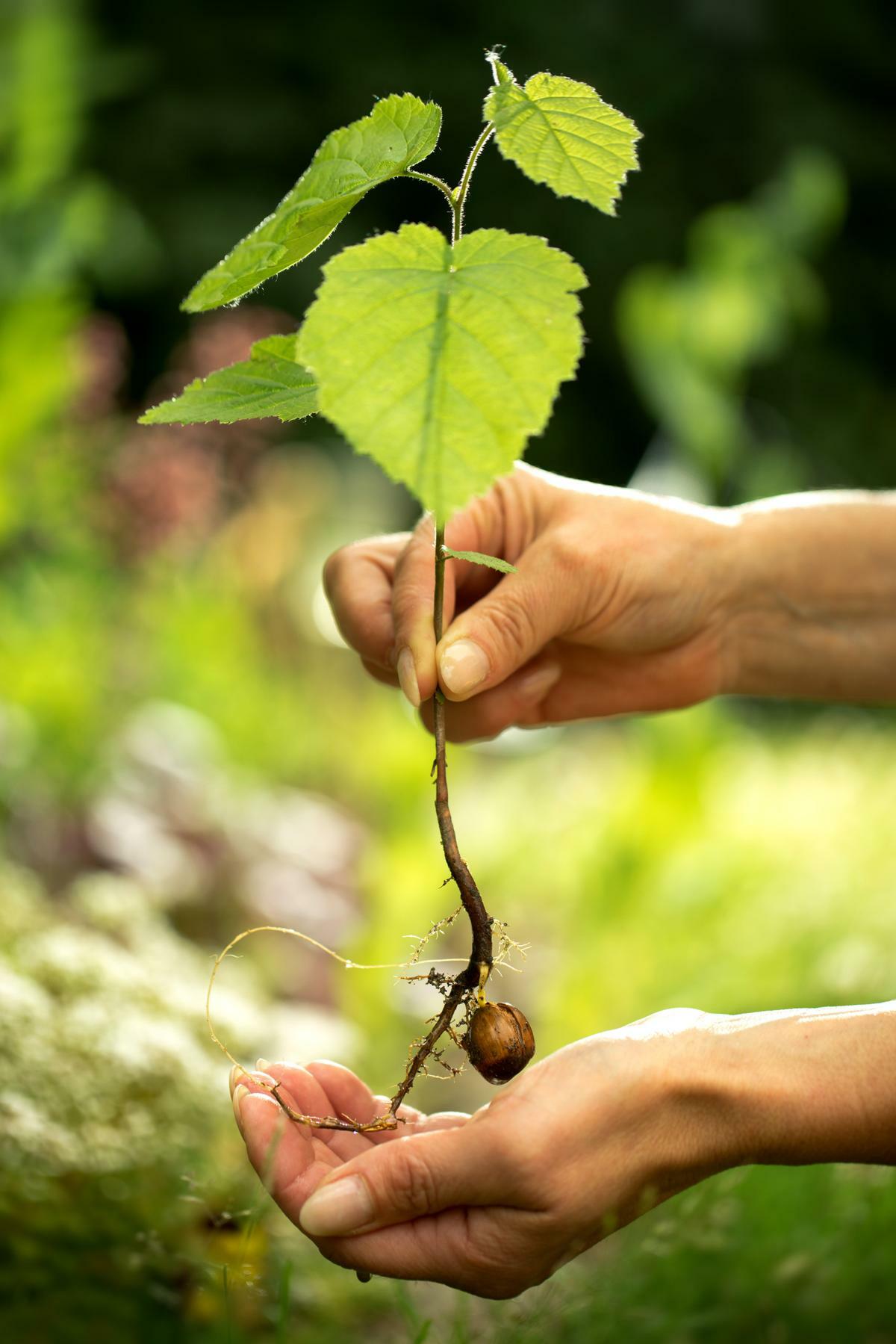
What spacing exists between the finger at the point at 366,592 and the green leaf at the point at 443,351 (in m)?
0.44

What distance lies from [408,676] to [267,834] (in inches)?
79.3

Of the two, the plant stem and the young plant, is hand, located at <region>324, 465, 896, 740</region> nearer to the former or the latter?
the plant stem

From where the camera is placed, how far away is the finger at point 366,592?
119cm

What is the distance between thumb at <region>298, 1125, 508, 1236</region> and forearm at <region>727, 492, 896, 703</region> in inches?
30.9

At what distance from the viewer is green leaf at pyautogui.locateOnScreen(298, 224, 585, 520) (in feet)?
2.26

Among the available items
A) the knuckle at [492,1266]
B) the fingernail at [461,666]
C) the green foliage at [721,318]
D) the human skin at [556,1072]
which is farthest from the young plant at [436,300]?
the green foliage at [721,318]

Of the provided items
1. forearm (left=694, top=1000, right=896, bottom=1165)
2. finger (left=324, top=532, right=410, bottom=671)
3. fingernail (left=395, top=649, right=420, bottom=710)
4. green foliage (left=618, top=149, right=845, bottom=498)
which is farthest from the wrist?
green foliage (left=618, top=149, right=845, bottom=498)

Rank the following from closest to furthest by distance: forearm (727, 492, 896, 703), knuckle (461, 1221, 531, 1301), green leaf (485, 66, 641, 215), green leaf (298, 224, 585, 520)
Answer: green leaf (298, 224, 585, 520) → green leaf (485, 66, 641, 215) → knuckle (461, 1221, 531, 1301) → forearm (727, 492, 896, 703)

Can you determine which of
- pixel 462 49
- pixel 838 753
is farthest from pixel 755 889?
pixel 462 49

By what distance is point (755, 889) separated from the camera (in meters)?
2.82

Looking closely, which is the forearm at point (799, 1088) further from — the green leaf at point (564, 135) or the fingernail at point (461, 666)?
the green leaf at point (564, 135)

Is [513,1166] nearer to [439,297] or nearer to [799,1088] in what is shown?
[799,1088]

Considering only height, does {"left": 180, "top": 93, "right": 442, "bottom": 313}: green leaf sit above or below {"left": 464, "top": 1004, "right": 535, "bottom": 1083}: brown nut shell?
above

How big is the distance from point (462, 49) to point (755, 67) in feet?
6.23
